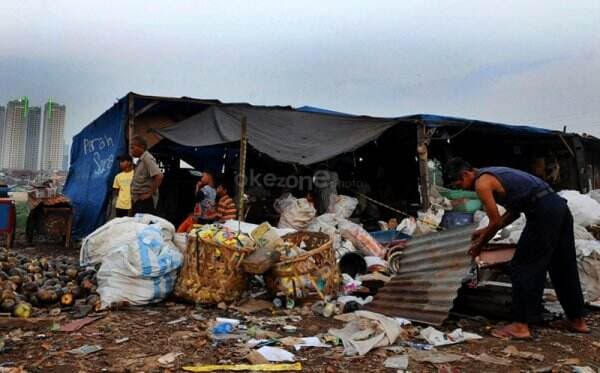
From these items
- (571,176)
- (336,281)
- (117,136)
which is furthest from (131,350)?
(571,176)

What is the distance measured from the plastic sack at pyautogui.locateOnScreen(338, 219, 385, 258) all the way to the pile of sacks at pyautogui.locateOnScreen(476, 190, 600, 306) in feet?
5.40

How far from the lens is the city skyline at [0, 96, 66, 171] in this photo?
111ft

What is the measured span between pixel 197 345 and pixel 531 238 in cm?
→ 256

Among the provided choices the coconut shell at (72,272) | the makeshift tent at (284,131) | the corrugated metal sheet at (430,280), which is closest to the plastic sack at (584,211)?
the makeshift tent at (284,131)

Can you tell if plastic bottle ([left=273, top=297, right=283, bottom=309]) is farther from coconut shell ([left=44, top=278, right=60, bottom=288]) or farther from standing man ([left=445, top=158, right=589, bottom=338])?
coconut shell ([left=44, top=278, right=60, bottom=288])

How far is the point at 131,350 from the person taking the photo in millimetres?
2928

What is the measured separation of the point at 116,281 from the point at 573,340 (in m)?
3.74

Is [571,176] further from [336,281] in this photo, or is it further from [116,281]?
[116,281]

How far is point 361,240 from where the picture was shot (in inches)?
272

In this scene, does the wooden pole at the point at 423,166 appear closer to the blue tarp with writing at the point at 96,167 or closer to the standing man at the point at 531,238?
the standing man at the point at 531,238

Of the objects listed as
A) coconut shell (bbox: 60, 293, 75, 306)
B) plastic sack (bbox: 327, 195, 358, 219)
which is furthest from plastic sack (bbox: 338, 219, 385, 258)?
coconut shell (bbox: 60, 293, 75, 306)

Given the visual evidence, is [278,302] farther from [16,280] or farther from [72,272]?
[16,280]

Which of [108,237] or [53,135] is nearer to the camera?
[108,237]

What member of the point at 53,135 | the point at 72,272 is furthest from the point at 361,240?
the point at 53,135
